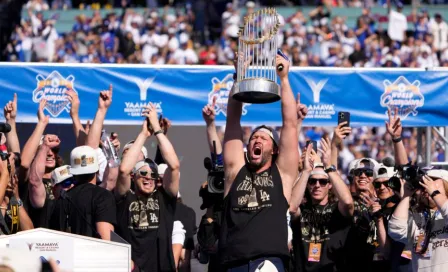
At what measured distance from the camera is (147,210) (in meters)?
9.39

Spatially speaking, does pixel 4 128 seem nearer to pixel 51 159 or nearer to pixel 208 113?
pixel 51 159

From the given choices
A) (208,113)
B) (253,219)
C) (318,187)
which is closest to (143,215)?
(208,113)

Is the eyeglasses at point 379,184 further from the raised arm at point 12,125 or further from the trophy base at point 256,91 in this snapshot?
the raised arm at point 12,125

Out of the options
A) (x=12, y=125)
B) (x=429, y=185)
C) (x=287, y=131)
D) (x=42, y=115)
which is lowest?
(x=429, y=185)

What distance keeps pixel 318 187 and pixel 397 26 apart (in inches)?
654

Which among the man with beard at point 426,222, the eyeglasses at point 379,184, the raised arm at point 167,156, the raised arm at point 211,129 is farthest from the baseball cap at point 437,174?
the raised arm at point 167,156

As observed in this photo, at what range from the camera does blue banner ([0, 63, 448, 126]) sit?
37.0 ft

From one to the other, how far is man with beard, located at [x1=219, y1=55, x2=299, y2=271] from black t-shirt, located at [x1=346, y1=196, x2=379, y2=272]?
175cm

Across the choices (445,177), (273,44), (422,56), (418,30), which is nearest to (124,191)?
(273,44)

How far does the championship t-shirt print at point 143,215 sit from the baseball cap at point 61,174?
601 millimetres

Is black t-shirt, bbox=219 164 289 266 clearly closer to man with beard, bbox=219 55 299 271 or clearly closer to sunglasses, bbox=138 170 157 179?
man with beard, bbox=219 55 299 271

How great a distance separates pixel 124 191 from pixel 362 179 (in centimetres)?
218

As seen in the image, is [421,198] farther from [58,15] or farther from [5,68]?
[58,15]

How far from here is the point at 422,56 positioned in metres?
24.2
